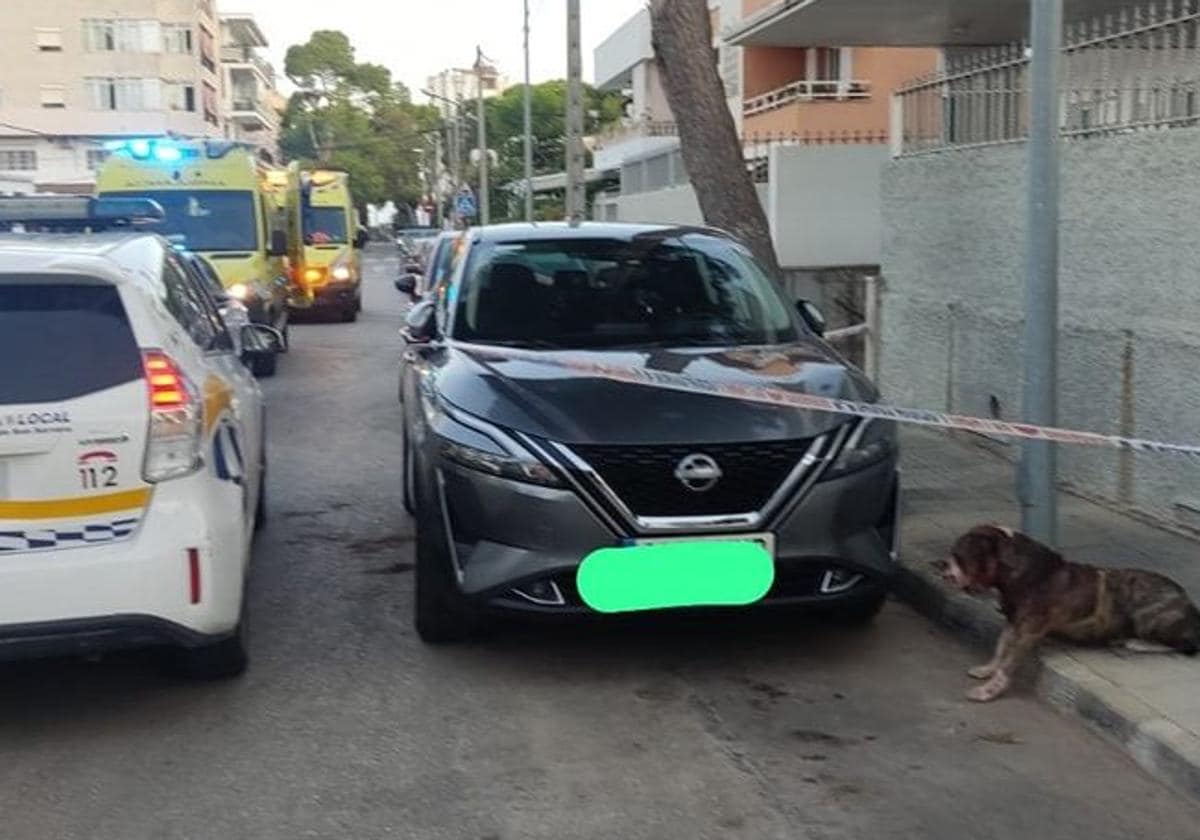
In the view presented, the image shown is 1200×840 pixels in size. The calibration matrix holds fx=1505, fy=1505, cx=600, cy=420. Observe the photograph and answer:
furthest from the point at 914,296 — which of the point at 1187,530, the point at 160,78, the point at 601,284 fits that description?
the point at 160,78

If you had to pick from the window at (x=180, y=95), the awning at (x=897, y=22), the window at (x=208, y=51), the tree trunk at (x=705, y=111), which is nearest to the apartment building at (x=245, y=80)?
the window at (x=208, y=51)

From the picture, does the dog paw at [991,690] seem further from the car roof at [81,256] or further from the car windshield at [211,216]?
the car windshield at [211,216]

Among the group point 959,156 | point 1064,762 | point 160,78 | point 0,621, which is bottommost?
point 1064,762

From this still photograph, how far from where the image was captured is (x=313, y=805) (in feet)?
14.9

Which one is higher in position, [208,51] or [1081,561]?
[208,51]

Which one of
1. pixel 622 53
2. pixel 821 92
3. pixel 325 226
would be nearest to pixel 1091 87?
pixel 821 92

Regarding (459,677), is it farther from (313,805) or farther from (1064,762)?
(1064,762)

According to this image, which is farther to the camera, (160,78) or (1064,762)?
(160,78)

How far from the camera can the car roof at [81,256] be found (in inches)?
199

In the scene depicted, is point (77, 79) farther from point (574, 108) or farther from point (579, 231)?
point (579, 231)

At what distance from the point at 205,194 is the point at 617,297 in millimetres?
11794

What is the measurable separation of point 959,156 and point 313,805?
716 centimetres

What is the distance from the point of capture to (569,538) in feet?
17.7

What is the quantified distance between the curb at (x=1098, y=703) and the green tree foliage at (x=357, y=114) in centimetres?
9094
